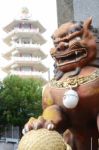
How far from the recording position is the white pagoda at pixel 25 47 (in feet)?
98.9

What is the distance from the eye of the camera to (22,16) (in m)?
33.2

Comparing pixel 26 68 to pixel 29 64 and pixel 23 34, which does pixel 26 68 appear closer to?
pixel 29 64

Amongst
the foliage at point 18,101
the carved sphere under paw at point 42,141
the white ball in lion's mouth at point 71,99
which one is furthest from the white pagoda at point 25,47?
the carved sphere under paw at point 42,141

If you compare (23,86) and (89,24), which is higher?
(89,24)

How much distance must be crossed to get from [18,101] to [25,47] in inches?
541

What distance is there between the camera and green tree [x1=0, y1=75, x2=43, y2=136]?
650 inches

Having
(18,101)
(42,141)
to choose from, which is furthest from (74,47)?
(18,101)

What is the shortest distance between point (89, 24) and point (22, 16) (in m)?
30.5

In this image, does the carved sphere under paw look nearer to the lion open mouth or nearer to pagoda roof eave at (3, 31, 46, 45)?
the lion open mouth

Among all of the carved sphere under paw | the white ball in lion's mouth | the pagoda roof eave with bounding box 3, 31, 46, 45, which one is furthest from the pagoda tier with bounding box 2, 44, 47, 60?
the carved sphere under paw

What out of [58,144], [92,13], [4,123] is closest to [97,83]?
[58,144]

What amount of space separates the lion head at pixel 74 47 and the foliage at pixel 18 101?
514 inches

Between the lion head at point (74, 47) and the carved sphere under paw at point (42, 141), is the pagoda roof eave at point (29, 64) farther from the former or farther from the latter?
the carved sphere under paw at point (42, 141)

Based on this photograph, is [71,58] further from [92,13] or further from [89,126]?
[92,13]
